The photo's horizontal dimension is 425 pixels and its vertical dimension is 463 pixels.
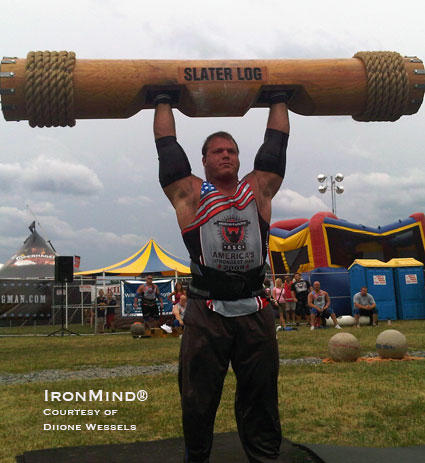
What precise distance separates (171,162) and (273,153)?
553 millimetres

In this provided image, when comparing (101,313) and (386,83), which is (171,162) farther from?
(101,313)

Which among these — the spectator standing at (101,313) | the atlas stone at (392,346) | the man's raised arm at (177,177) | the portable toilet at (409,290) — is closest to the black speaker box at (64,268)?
the spectator standing at (101,313)

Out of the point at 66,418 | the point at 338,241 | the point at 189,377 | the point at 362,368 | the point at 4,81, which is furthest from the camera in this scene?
the point at 338,241

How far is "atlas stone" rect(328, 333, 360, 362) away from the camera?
7.46m

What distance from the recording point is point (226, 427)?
428cm

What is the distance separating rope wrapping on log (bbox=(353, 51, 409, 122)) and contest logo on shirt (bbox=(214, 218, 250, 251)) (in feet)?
3.56

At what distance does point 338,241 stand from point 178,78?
15935mm

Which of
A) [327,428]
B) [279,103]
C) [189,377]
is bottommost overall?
[327,428]

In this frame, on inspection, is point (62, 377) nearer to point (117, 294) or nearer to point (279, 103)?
point (279, 103)

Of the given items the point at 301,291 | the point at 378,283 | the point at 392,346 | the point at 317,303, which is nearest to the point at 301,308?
the point at 301,291

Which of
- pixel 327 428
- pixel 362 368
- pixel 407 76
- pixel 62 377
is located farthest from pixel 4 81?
pixel 362 368

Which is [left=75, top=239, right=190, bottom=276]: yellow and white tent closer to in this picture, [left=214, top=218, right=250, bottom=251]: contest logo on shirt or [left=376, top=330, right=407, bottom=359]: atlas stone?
[left=376, top=330, right=407, bottom=359]: atlas stone

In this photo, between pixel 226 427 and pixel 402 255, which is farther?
pixel 402 255

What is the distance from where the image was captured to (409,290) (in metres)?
16.7
